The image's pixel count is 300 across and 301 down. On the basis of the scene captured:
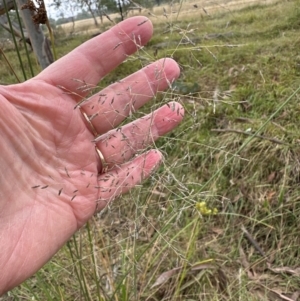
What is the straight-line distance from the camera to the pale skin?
961 mm

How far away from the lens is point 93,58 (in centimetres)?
113

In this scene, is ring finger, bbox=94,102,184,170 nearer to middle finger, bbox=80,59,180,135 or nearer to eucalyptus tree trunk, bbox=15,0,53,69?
middle finger, bbox=80,59,180,135

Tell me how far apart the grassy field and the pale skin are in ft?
0.23

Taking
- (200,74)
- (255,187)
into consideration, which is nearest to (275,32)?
(200,74)

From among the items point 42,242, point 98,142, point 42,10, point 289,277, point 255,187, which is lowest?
point 289,277

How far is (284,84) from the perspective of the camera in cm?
232

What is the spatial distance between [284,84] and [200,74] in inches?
24.8

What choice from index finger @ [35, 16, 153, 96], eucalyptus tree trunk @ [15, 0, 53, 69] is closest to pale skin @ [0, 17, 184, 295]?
index finger @ [35, 16, 153, 96]

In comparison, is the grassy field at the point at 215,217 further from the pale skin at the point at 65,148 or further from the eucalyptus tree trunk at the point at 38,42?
the eucalyptus tree trunk at the point at 38,42

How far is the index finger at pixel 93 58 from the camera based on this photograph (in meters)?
1.10

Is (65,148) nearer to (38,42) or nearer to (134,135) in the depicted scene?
(134,135)

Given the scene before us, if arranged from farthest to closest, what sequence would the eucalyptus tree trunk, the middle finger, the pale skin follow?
the eucalyptus tree trunk
the middle finger
the pale skin

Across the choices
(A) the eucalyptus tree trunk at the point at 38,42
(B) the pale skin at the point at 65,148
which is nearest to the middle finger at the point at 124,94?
(B) the pale skin at the point at 65,148

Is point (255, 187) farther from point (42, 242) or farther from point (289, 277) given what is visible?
point (42, 242)
